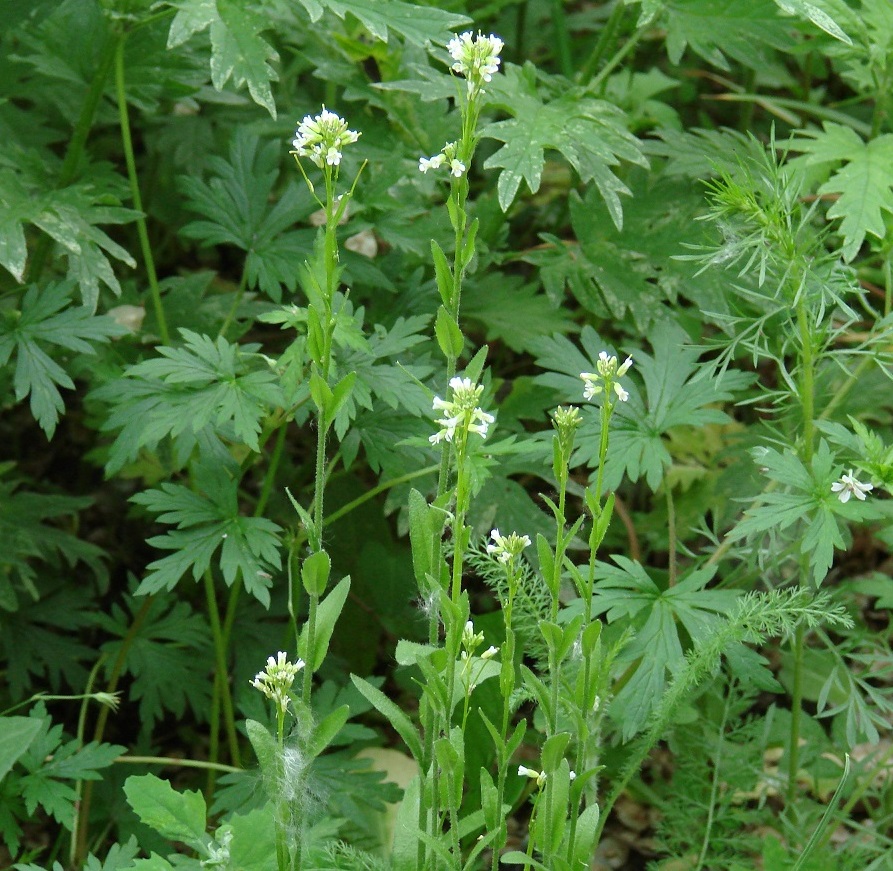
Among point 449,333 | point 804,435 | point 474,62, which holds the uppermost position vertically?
point 474,62

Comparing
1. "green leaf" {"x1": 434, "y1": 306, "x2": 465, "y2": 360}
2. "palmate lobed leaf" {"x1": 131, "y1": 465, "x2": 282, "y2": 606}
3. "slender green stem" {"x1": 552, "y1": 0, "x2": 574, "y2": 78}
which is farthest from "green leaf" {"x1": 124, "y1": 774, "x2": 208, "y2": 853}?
"slender green stem" {"x1": 552, "y1": 0, "x2": 574, "y2": 78}

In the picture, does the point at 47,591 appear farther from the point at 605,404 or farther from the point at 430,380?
the point at 605,404

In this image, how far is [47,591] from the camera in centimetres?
240

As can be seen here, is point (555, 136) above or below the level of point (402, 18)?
below

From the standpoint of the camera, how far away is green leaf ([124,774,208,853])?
1.42 meters

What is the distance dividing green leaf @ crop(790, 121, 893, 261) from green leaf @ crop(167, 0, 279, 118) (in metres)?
0.97

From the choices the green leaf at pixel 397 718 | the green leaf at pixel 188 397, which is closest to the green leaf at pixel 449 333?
the green leaf at pixel 397 718

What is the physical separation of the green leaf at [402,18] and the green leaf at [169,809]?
4.17ft

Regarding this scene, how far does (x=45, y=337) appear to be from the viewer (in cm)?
196

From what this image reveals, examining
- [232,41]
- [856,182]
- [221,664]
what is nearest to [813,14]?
[856,182]

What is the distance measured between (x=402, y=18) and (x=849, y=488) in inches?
45.0

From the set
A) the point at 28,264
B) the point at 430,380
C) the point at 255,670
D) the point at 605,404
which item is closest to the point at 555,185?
the point at 430,380

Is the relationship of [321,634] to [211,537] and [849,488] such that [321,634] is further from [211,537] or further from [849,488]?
[849,488]

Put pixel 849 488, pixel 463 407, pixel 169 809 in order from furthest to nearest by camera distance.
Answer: pixel 849 488, pixel 169 809, pixel 463 407
